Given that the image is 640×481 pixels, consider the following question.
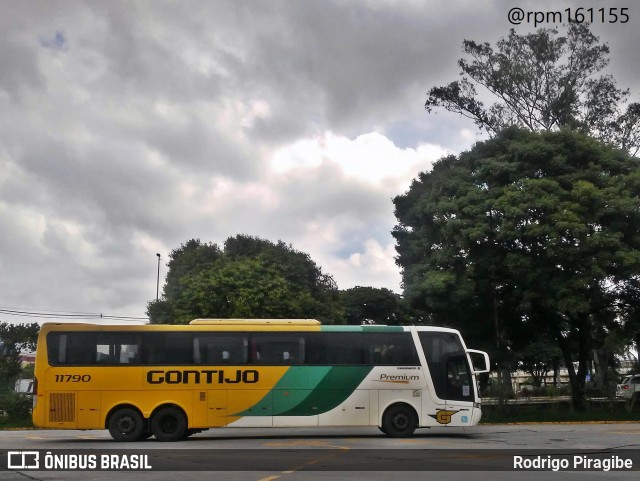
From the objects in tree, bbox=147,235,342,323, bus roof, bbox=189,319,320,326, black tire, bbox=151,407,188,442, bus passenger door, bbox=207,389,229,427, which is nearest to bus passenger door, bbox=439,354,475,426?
bus roof, bbox=189,319,320,326

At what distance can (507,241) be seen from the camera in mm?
30266

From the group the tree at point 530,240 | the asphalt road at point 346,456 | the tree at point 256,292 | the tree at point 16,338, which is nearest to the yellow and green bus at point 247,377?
the asphalt road at point 346,456

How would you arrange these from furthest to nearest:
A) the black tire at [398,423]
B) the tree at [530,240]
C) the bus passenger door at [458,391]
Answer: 1. the tree at [530,240]
2. the bus passenger door at [458,391]
3. the black tire at [398,423]

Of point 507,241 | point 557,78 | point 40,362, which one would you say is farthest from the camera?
point 557,78

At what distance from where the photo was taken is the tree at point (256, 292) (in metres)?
43.2

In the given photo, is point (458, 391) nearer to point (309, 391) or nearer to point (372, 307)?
point (309, 391)

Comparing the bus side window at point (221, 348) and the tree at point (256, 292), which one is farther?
the tree at point (256, 292)

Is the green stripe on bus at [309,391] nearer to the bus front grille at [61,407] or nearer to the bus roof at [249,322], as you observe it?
the bus roof at [249,322]

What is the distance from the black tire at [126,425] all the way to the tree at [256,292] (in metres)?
21.2

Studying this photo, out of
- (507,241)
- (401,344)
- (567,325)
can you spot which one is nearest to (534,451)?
(401,344)

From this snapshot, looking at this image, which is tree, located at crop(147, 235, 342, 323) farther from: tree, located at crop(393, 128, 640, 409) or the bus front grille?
the bus front grille

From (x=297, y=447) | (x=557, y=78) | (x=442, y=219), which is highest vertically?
(x=557, y=78)

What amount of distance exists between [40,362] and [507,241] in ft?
57.0
